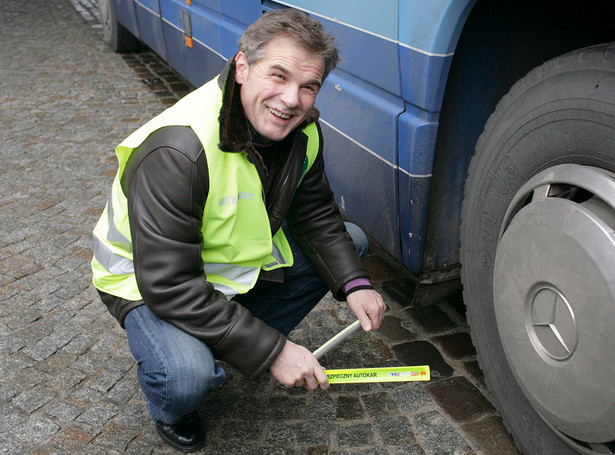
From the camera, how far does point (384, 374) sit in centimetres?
238

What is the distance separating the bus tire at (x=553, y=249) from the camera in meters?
1.46

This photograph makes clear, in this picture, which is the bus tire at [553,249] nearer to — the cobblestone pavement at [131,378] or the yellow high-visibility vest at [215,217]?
the cobblestone pavement at [131,378]

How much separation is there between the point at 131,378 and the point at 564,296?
1.53 meters

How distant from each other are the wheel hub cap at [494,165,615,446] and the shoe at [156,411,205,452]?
38.0 inches

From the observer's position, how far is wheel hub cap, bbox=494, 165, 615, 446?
1.44m

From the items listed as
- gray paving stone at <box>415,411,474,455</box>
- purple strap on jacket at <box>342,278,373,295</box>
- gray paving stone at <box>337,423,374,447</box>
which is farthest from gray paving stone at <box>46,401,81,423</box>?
gray paving stone at <box>415,411,474,455</box>

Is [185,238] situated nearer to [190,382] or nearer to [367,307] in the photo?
[190,382]

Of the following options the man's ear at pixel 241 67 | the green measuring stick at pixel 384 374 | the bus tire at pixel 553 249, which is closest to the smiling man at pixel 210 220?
the man's ear at pixel 241 67

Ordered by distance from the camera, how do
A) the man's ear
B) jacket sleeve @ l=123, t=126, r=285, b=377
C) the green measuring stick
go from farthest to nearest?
the green measuring stick
the man's ear
jacket sleeve @ l=123, t=126, r=285, b=377

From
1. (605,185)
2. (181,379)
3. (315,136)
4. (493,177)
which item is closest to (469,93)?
(493,177)

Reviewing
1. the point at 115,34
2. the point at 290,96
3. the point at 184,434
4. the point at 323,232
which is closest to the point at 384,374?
the point at 323,232

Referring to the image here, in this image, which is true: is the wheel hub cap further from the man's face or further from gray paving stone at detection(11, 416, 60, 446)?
gray paving stone at detection(11, 416, 60, 446)

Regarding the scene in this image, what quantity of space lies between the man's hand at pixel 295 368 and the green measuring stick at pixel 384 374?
414mm

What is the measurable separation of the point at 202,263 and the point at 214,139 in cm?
35
